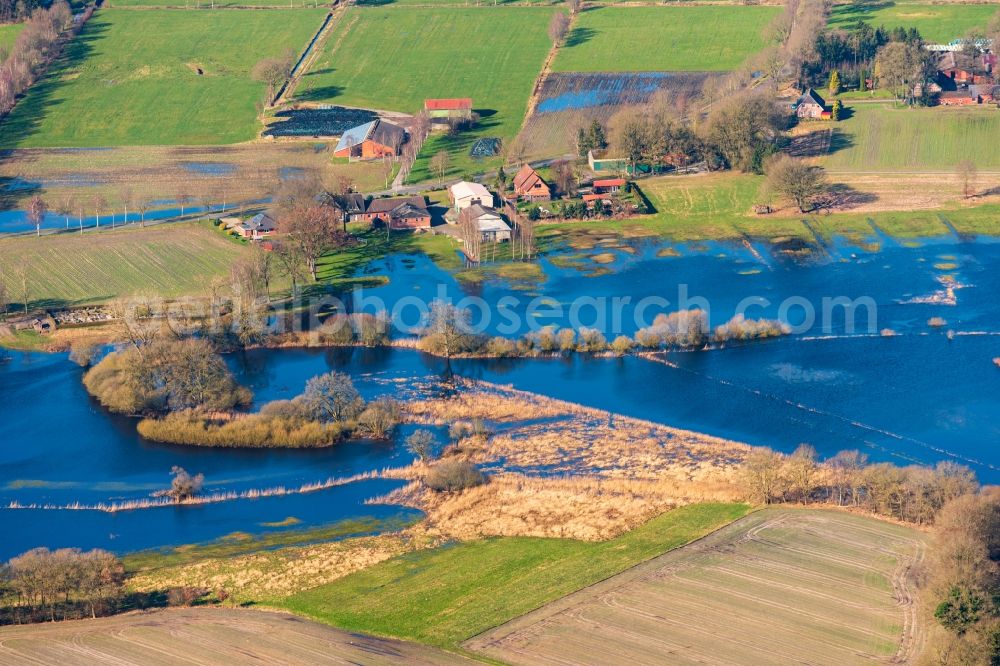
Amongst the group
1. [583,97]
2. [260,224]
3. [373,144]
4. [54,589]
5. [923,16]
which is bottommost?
[54,589]

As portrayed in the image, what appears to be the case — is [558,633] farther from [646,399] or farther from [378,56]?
[378,56]

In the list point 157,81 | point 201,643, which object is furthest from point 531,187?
point 201,643

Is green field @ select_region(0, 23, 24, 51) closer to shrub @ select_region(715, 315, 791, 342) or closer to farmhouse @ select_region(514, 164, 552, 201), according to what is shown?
farmhouse @ select_region(514, 164, 552, 201)

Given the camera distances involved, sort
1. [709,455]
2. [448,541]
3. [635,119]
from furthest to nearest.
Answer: [635,119], [709,455], [448,541]

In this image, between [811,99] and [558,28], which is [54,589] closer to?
[811,99]

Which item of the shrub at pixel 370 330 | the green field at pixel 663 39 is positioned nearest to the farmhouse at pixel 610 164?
the green field at pixel 663 39

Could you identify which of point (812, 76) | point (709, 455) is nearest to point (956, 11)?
point (812, 76)
